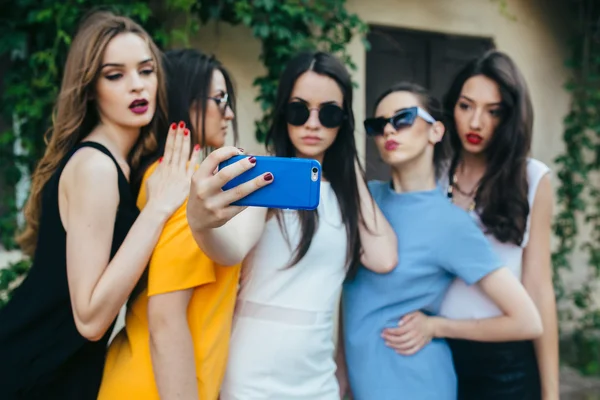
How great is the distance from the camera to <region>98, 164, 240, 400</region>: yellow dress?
5.41 feet

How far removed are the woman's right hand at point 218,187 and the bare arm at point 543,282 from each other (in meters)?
1.39

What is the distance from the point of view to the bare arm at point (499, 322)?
79.1 inches

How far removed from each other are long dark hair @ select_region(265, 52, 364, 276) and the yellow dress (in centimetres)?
44

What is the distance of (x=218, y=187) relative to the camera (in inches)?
50.4

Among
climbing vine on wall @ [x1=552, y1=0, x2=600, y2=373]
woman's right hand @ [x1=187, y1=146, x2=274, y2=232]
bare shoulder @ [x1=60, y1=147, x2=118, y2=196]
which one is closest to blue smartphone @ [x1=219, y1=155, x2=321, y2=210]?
woman's right hand @ [x1=187, y1=146, x2=274, y2=232]

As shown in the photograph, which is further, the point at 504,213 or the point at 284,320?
the point at 504,213

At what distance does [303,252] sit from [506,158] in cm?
96

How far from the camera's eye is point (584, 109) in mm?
5793

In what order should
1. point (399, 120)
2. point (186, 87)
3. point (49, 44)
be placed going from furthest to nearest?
point (49, 44), point (399, 120), point (186, 87)

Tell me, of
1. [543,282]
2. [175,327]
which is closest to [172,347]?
[175,327]

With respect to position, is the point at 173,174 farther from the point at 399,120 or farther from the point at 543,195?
the point at 543,195

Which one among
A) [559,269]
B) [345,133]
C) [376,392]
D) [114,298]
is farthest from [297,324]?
[559,269]

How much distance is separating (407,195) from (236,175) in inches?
40.5

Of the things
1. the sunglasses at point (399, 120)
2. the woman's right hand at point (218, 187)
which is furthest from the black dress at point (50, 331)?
the sunglasses at point (399, 120)
